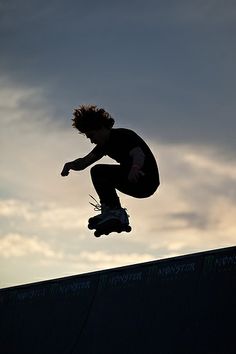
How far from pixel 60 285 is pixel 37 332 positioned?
1014 mm

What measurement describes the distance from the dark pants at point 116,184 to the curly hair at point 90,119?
0.52 metres

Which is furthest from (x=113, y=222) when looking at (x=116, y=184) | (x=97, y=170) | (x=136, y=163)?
(x=136, y=163)

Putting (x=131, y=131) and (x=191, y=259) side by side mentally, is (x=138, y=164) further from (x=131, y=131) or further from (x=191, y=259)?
(x=191, y=259)

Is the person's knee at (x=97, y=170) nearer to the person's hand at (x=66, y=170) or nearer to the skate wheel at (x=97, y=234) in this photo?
the person's hand at (x=66, y=170)

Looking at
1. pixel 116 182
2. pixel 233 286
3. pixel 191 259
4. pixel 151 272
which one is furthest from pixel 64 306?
pixel 116 182

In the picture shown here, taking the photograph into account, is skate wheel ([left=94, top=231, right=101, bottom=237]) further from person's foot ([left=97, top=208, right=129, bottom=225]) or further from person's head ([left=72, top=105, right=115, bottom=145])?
person's head ([left=72, top=105, right=115, bottom=145])

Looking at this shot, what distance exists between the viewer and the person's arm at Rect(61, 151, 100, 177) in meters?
8.52

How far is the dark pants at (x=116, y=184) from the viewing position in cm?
830

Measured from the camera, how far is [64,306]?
13.0m

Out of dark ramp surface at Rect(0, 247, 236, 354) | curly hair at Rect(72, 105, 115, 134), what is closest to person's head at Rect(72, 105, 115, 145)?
curly hair at Rect(72, 105, 115, 134)

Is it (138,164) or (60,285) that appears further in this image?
(60,285)

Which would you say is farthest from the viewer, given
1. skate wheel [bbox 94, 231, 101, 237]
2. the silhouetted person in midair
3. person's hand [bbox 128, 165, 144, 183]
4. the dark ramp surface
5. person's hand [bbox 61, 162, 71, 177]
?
the dark ramp surface

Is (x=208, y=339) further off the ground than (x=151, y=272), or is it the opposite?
(x=151, y=272)

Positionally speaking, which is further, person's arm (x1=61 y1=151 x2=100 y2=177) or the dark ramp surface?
the dark ramp surface
